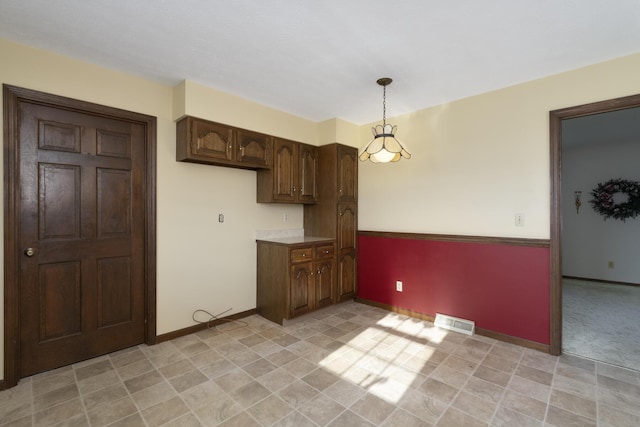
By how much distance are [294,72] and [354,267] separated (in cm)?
256

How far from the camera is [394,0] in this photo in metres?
1.72

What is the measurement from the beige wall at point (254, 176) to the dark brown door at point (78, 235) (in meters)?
0.18

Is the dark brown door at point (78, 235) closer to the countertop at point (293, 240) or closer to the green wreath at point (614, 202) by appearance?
the countertop at point (293, 240)

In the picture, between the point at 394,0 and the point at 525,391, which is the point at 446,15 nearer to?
the point at 394,0

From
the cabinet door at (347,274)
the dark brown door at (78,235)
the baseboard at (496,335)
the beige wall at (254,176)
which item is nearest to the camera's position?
the dark brown door at (78,235)

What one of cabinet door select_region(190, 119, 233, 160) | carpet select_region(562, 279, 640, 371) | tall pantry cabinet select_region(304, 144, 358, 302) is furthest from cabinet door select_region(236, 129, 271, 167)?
carpet select_region(562, 279, 640, 371)

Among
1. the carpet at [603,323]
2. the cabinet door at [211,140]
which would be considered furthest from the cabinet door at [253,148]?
the carpet at [603,323]

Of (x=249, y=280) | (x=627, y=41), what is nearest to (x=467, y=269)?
(x=627, y=41)

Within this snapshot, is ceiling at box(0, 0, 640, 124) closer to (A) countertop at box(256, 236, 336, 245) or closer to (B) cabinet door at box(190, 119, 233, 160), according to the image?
(B) cabinet door at box(190, 119, 233, 160)

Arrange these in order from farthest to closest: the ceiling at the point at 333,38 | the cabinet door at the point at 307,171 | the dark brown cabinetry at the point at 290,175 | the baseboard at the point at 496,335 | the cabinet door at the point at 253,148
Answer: the cabinet door at the point at 307,171 < the dark brown cabinetry at the point at 290,175 < the cabinet door at the point at 253,148 < the baseboard at the point at 496,335 < the ceiling at the point at 333,38

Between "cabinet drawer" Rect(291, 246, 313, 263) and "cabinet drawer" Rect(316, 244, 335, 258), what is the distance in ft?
0.37

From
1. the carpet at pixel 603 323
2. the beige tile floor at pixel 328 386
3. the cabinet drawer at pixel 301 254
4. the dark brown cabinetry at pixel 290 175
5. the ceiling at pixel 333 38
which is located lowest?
the beige tile floor at pixel 328 386

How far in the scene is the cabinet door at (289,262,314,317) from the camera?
129 inches

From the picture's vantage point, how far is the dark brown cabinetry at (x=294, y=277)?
3.26 meters
